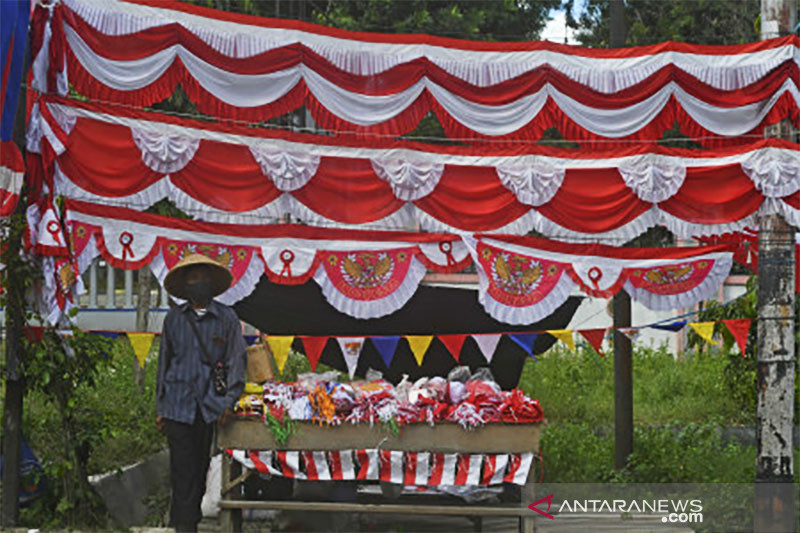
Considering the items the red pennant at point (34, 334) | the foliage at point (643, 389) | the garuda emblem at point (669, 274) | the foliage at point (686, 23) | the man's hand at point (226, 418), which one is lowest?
the foliage at point (643, 389)

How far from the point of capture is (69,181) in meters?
7.38

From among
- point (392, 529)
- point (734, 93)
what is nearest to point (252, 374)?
point (392, 529)

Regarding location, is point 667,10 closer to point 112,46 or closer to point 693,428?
point 693,428

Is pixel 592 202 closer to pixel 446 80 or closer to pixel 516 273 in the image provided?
pixel 516 273

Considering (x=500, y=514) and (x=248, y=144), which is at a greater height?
(x=248, y=144)

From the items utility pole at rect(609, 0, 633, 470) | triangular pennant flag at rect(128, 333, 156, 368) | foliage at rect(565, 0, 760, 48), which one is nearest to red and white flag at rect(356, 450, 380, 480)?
triangular pennant flag at rect(128, 333, 156, 368)

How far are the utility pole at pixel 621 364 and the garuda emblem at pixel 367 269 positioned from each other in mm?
2628

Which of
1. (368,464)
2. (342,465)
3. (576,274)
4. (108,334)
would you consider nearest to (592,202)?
(576,274)

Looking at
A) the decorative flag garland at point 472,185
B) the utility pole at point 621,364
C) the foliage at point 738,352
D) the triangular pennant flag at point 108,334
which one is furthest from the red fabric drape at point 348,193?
the foliage at point 738,352

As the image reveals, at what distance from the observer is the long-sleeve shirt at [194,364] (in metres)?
6.52

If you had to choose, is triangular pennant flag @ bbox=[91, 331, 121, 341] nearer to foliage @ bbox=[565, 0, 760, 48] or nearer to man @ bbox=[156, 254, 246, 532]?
man @ bbox=[156, 254, 246, 532]

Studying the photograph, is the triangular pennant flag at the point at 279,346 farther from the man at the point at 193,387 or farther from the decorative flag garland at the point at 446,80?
the decorative flag garland at the point at 446,80

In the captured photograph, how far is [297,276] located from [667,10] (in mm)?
11970

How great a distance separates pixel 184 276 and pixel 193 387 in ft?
3.00
